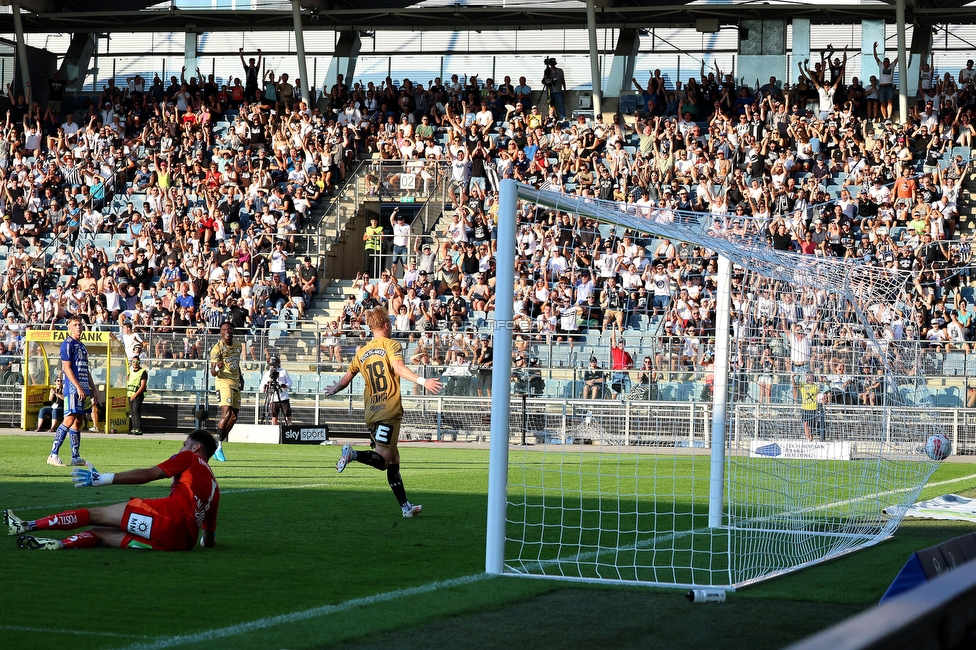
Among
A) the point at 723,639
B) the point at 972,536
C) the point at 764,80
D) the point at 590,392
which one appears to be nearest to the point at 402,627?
the point at 723,639

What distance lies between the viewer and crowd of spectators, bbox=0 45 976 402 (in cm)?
2339

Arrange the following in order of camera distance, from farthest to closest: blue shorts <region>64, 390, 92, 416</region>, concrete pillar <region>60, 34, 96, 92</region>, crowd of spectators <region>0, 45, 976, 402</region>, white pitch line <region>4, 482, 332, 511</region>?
concrete pillar <region>60, 34, 96, 92</region>, crowd of spectators <region>0, 45, 976, 402</region>, blue shorts <region>64, 390, 92, 416</region>, white pitch line <region>4, 482, 332, 511</region>

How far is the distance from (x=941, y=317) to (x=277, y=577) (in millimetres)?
18770

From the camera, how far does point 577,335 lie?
66.8ft

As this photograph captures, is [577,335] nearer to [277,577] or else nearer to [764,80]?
[277,577]

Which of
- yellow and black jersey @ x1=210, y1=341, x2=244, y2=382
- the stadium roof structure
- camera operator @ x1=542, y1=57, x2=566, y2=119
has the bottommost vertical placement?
yellow and black jersey @ x1=210, y1=341, x2=244, y2=382

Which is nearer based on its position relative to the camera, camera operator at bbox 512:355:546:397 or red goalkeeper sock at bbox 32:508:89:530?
red goalkeeper sock at bbox 32:508:89:530

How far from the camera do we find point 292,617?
6262mm

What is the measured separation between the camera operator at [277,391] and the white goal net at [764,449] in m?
9.57

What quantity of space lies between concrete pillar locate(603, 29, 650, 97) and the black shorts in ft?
46.6

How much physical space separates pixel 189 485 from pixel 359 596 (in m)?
1.95

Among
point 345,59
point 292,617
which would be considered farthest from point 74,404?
point 345,59

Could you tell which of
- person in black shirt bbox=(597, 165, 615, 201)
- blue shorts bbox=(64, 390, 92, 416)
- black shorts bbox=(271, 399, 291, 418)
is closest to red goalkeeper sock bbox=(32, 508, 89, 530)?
blue shorts bbox=(64, 390, 92, 416)

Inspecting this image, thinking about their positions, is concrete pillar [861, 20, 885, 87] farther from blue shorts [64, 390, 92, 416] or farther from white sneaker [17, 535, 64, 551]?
white sneaker [17, 535, 64, 551]
